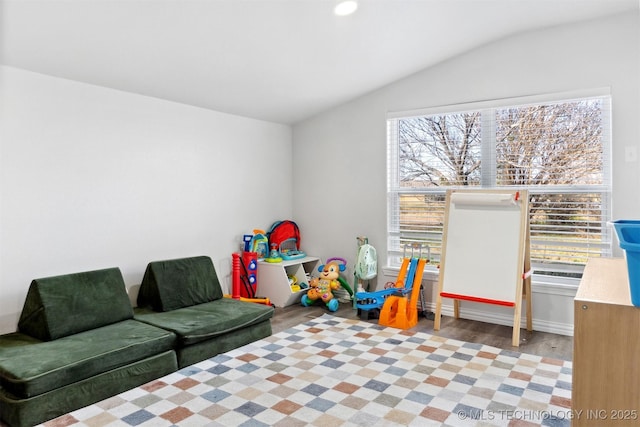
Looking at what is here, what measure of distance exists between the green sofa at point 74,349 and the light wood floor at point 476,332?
1.30 metres

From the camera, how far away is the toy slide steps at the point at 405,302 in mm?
4054

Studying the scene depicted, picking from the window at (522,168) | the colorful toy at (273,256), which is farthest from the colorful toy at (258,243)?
the window at (522,168)

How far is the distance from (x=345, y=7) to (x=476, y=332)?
291 centimetres

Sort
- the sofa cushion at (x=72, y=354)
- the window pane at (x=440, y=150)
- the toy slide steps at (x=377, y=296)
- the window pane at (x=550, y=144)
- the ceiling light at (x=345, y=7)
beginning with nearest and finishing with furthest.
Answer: the sofa cushion at (x=72, y=354) < the ceiling light at (x=345, y=7) < the window pane at (x=550, y=144) < the toy slide steps at (x=377, y=296) < the window pane at (x=440, y=150)

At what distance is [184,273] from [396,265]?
2253mm

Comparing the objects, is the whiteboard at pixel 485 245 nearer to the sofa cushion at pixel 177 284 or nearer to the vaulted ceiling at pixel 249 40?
the vaulted ceiling at pixel 249 40

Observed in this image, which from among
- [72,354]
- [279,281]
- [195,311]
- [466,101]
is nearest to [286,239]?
[279,281]

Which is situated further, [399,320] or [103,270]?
[399,320]

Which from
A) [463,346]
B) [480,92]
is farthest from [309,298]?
[480,92]

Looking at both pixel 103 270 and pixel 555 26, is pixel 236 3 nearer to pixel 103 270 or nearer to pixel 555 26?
pixel 103 270

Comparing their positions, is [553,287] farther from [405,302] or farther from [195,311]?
[195,311]

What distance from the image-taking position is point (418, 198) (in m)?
4.68

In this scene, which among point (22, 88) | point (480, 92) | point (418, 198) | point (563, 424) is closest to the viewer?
point (563, 424)

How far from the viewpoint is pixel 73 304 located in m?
3.07
